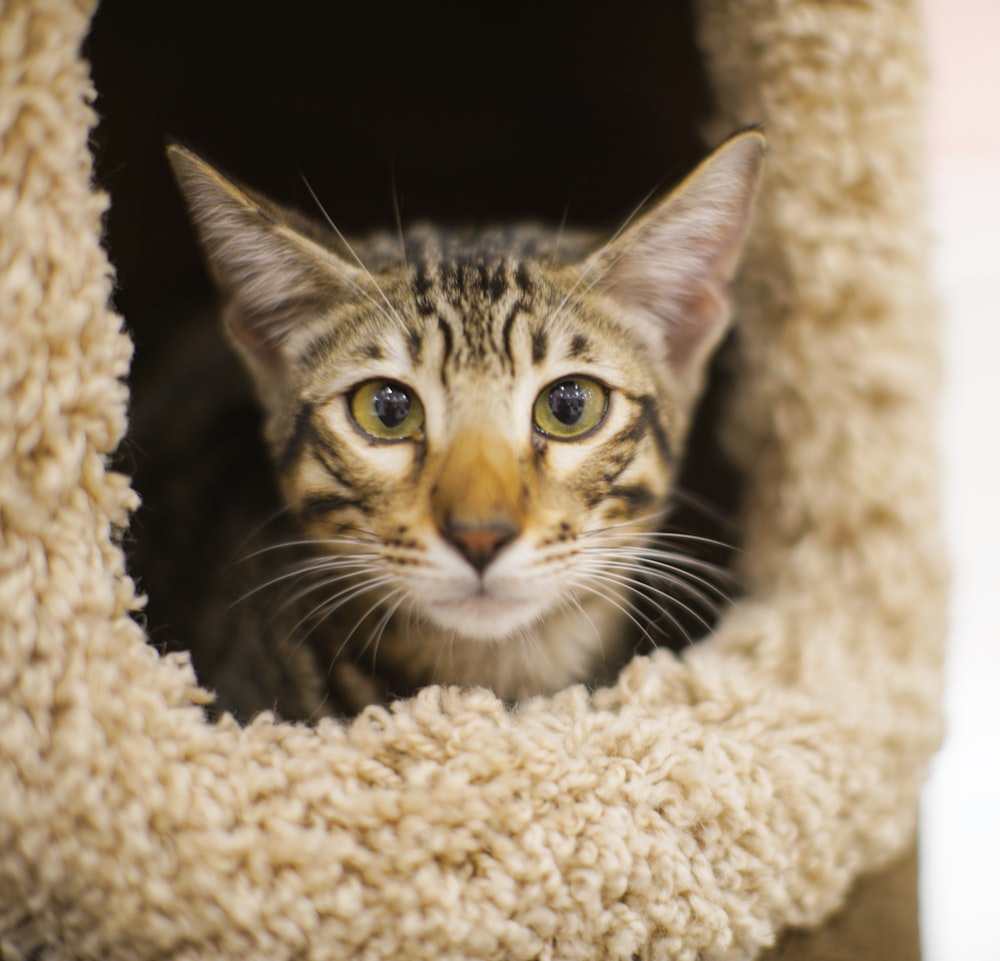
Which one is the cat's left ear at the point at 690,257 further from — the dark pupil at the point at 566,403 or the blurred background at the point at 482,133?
the blurred background at the point at 482,133

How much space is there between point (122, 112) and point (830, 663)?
1216mm

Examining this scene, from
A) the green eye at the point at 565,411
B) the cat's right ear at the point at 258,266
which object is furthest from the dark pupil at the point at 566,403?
the cat's right ear at the point at 258,266

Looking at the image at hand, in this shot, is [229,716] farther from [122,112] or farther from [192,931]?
[122,112]

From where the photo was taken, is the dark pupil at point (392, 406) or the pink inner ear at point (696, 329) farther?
the pink inner ear at point (696, 329)

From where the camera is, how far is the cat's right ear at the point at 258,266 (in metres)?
0.81

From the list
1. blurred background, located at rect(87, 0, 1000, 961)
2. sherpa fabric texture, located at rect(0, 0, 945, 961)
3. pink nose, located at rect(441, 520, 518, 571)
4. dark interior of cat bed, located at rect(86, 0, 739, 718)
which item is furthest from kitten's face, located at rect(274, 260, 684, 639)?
blurred background, located at rect(87, 0, 1000, 961)

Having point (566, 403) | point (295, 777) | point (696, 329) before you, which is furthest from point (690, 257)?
point (295, 777)

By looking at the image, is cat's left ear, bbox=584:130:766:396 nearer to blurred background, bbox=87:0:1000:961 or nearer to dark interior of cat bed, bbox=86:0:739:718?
dark interior of cat bed, bbox=86:0:739:718

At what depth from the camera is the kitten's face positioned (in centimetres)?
74

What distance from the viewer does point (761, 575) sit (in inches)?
41.4

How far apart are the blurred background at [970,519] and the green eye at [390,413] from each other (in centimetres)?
89

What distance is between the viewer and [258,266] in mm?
899

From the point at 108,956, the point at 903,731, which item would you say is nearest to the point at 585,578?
the point at 903,731

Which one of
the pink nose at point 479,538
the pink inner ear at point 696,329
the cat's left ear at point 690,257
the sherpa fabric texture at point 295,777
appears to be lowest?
the sherpa fabric texture at point 295,777
